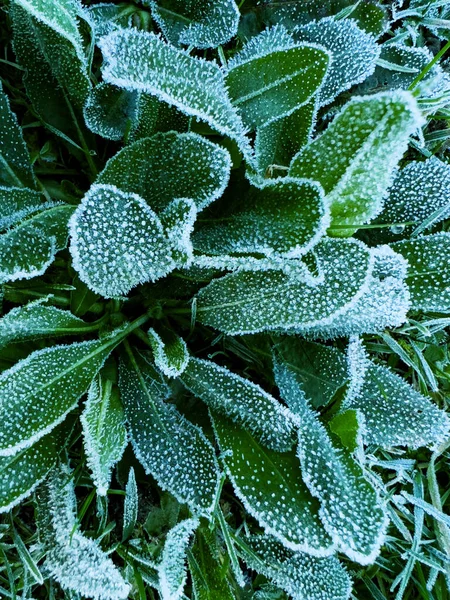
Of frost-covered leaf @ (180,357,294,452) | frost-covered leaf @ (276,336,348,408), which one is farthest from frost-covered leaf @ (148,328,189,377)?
frost-covered leaf @ (276,336,348,408)

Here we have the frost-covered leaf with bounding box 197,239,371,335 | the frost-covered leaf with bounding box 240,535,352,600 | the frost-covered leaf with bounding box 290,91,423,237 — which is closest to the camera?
the frost-covered leaf with bounding box 290,91,423,237

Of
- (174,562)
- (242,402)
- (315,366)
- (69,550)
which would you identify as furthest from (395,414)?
(69,550)

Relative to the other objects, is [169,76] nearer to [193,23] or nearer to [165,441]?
[193,23]

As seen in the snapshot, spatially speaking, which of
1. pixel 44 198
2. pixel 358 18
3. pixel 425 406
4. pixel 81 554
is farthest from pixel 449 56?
pixel 81 554

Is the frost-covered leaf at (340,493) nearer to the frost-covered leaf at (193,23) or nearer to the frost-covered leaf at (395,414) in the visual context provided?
the frost-covered leaf at (395,414)

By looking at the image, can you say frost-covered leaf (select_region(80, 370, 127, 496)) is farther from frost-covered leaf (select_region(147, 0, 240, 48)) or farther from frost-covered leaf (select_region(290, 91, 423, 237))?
frost-covered leaf (select_region(147, 0, 240, 48))

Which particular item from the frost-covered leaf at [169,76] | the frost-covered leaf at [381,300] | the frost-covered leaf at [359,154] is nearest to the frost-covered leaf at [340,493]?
the frost-covered leaf at [381,300]
